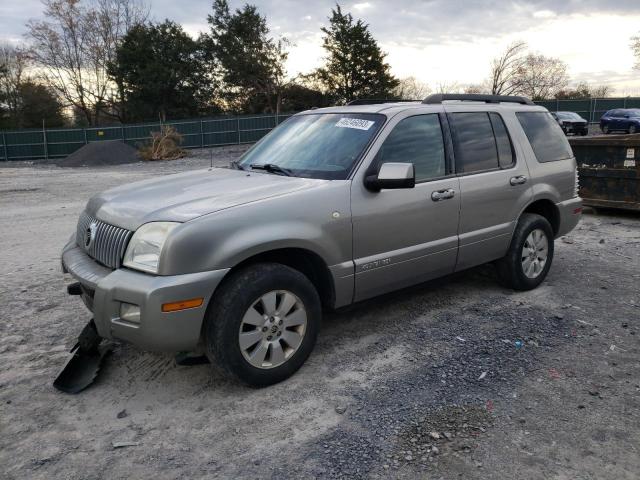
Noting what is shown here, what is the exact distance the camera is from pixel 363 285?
13.1 ft

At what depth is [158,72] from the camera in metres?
41.4

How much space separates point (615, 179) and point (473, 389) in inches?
278

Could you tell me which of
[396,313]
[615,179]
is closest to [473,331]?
[396,313]

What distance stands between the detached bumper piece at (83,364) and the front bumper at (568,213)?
4526 millimetres

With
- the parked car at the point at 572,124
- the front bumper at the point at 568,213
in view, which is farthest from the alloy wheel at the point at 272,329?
the parked car at the point at 572,124

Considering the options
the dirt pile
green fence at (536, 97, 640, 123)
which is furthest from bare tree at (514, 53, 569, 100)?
the dirt pile

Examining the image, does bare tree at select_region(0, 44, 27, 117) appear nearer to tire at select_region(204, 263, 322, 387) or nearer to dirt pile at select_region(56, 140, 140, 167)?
dirt pile at select_region(56, 140, 140, 167)

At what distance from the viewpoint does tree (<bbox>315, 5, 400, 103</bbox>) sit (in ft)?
152

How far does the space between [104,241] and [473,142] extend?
10.4ft

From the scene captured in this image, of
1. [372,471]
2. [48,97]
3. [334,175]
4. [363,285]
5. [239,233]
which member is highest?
[48,97]

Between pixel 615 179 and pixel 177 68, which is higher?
pixel 177 68

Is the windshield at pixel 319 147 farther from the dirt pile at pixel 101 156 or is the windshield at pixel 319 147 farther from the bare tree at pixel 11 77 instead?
the bare tree at pixel 11 77

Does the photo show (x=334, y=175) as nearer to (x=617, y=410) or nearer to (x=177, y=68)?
(x=617, y=410)

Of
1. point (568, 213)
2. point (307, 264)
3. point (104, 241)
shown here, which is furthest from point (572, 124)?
point (104, 241)
